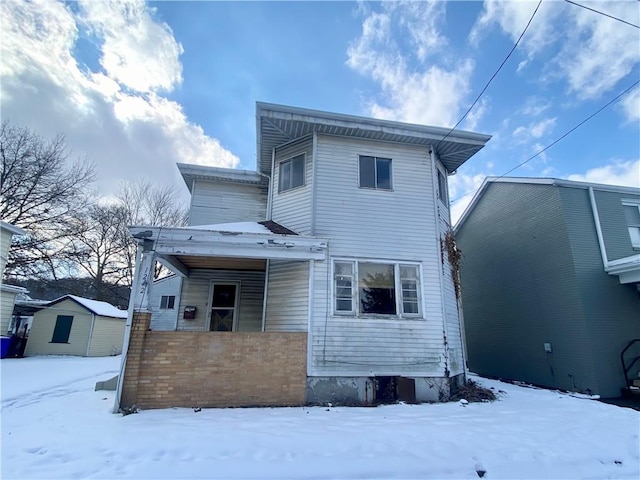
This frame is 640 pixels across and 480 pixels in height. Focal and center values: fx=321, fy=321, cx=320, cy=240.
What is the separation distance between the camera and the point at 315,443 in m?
4.27

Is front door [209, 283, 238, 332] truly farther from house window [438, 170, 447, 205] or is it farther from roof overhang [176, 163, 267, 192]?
house window [438, 170, 447, 205]

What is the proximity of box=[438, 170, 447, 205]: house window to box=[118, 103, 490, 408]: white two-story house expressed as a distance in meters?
0.10

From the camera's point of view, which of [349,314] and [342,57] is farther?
[342,57]

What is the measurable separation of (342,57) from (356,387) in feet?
32.1

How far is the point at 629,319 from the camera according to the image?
9.13 metres

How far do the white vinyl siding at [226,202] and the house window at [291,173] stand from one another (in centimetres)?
226

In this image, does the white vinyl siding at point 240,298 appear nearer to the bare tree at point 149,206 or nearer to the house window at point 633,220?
the house window at point 633,220

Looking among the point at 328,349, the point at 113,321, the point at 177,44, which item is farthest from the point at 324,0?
the point at 113,321

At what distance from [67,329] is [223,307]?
13140mm

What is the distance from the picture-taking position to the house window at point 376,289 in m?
7.47

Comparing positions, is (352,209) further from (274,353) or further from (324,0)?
(324,0)

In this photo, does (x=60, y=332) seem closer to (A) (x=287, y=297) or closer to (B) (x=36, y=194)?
(B) (x=36, y=194)

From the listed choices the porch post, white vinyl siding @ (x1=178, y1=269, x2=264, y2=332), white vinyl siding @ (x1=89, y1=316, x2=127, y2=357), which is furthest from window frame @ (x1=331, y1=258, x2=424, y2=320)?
white vinyl siding @ (x1=89, y1=316, x2=127, y2=357)

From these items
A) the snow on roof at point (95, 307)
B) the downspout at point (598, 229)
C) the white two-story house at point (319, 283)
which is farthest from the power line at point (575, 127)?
the snow on roof at point (95, 307)
